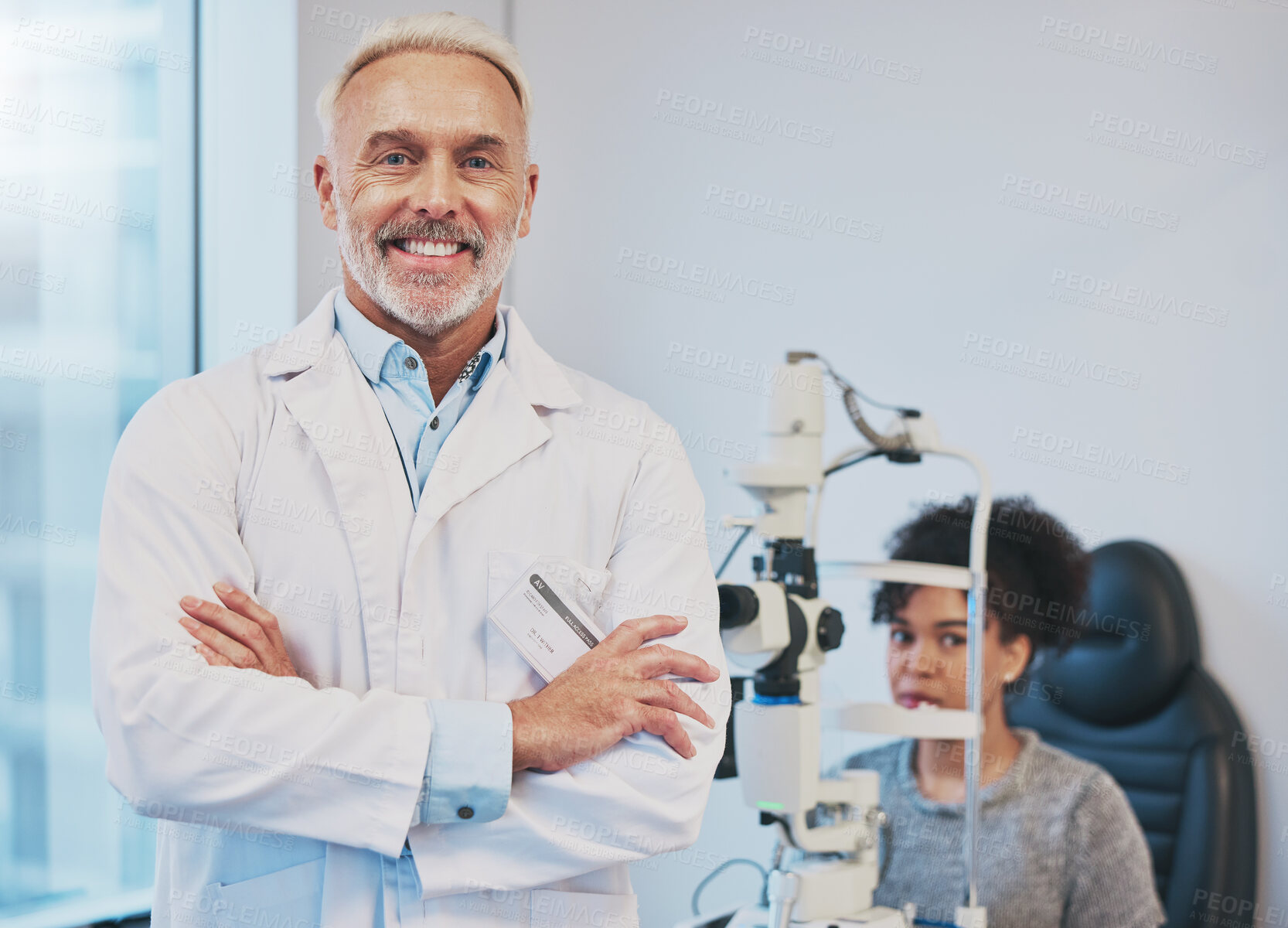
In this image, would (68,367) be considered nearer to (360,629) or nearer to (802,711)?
(360,629)

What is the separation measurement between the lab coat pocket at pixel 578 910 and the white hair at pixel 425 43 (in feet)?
2.84

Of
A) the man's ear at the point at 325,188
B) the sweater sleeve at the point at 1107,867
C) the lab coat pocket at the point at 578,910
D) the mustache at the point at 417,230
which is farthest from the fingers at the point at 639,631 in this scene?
the sweater sleeve at the point at 1107,867

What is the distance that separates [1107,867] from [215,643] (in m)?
1.54

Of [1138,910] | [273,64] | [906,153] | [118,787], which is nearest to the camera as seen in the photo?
[118,787]

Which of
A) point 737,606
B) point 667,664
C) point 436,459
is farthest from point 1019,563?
point 436,459

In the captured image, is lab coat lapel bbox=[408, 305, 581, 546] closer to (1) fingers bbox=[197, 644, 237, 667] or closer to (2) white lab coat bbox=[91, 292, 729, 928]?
(2) white lab coat bbox=[91, 292, 729, 928]

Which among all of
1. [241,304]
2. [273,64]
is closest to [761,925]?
[241,304]

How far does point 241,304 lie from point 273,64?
1.58 feet

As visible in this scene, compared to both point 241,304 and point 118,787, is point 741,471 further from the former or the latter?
point 241,304

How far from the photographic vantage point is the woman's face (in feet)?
6.58

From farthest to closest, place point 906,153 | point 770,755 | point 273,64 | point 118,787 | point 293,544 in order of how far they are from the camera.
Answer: point 906,153 → point 273,64 → point 770,755 → point 293,544 → point 118,787

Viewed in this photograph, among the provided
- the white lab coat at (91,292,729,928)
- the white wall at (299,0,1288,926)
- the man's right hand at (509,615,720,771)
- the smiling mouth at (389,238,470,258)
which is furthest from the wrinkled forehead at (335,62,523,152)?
the white wall at (299,0,1288,926)

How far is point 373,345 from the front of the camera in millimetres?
1213

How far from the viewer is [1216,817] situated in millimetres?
1930
